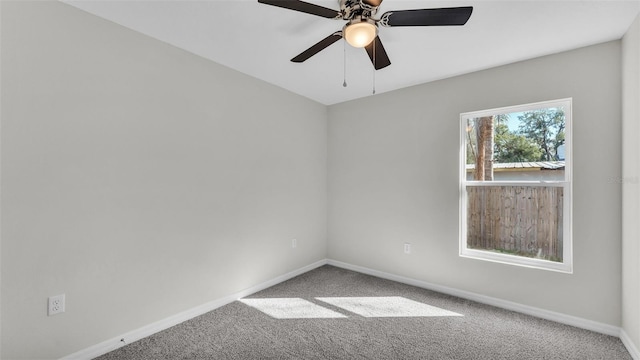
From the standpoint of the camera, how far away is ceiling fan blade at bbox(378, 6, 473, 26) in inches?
55.2

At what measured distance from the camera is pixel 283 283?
3.22 meters

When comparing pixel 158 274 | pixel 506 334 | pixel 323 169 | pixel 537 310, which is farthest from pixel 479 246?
pixel 158 274

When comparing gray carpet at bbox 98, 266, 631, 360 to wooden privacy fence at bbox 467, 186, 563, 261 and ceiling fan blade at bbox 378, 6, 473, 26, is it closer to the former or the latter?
wooden privacy fence at bbox 467, 186, 563, 261

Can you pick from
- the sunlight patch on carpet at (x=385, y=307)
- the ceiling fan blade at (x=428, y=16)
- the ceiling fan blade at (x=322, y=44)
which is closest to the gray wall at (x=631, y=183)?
the sunlight patch on carpet at (x=385, y=307)

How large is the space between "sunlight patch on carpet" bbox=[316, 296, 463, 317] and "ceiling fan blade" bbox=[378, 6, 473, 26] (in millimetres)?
2362

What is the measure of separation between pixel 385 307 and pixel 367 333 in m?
0.51

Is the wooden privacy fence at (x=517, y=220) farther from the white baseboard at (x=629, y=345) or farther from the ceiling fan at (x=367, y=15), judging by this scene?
the ceiling fan at (x=367, y=15)

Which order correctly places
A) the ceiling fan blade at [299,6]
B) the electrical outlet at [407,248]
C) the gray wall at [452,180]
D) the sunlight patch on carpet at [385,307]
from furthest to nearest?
1. the electrical outlet at [407,248]
2. the sunlight patch on carpet at [385,307]
3. the gray wall at [452,180]
4. the ceiling fan blade at [299,6]

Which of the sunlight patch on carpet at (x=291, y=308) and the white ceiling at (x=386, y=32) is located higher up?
the white ceiling at (x=386, y=32)

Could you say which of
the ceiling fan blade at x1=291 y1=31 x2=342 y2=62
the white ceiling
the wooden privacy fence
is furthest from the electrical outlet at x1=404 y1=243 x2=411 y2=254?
the ceiling fan blade at x1=291 y1=31 x2=342 y2=62

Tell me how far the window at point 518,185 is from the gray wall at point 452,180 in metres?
0.10

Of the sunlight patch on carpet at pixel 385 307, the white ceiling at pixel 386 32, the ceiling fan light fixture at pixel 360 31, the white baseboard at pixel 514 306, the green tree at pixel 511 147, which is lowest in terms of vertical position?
the sunlight patch on carpet at pixel 385 307

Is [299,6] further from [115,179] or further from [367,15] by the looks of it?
[115,179]

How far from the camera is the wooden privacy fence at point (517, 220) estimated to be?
8.15 feet
